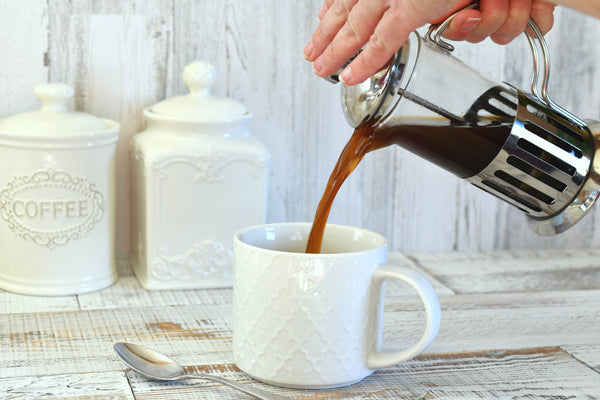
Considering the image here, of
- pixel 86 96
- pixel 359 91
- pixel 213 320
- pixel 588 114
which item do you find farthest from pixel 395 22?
pixel 588 114

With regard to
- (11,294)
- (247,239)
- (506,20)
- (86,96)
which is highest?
(506,20)

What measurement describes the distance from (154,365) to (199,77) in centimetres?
40

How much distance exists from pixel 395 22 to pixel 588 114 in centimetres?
67

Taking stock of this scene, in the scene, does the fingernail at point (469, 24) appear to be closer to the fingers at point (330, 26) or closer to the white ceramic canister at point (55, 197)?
the fingers at point (330, 26)

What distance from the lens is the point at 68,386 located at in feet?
2.16

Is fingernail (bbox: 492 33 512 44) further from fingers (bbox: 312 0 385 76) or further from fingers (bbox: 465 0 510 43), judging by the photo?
fingers (bbox: 312 0 385 76)

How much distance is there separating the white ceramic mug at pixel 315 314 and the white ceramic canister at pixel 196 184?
0.88 ft

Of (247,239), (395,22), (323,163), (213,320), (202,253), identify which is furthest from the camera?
(323,163)

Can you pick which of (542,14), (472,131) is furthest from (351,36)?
(542,14)

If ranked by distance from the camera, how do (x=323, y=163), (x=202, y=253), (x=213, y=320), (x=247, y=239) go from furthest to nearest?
(x=323, y=163) < (x=202, y=253) < (x=213, y=320) < (x=247, y=239)

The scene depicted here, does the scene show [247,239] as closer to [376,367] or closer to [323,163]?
[376,367]

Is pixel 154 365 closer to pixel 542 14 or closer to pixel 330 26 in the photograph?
pixel 330 26

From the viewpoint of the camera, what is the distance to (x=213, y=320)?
0.84 metres

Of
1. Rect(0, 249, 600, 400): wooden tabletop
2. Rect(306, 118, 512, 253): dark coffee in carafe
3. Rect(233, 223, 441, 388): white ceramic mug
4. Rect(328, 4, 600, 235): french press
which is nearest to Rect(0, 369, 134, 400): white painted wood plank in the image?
Rect(0, 249, 600, 400): wooden tabletop
